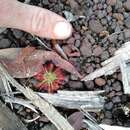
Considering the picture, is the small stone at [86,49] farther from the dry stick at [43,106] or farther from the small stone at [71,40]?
the dry stick at [43,106]

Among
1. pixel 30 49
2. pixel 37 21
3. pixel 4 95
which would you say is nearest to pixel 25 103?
pixel 4 95

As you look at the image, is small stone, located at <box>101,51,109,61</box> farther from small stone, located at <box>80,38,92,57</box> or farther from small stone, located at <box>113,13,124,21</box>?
small stone, located at <box>113,13,124,21</box>

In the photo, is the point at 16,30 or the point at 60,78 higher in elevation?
the point at 16,30

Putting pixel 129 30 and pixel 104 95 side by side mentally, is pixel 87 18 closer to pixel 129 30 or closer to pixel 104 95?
pixel 129 30

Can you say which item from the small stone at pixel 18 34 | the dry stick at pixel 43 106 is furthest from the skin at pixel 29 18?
the dry stick at pixel 43 106

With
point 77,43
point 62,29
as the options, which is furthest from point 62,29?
point 77,43

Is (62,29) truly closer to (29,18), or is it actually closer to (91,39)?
(29,18)
